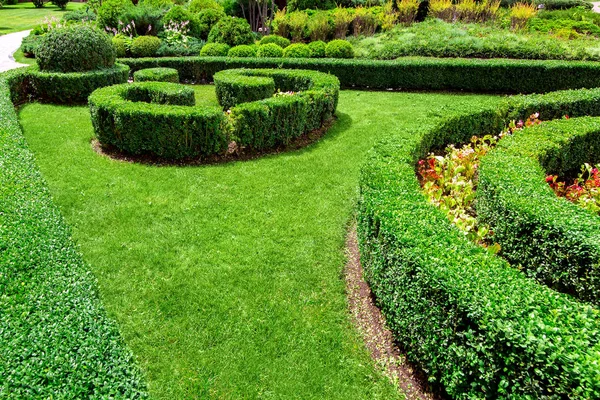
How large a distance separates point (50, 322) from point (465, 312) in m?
3.07

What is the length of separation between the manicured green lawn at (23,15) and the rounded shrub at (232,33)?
17493mm

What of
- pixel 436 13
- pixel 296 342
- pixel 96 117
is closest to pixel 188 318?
pixel 296 342

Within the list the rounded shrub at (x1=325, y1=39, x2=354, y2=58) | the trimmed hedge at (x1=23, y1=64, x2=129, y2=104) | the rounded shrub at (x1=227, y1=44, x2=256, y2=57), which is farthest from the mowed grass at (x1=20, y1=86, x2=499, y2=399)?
the rounded shrub at (x1=227, y1=44, x2=256, y2=57)

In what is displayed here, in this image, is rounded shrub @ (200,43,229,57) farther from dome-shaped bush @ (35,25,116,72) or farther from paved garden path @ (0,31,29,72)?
paved garden path @ (0,31,29,72)

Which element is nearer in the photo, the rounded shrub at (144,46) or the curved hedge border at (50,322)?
the curved hedge border at (50,322)

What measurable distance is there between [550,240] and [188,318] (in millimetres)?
3992

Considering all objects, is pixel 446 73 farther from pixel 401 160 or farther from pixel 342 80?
pixel 401 160

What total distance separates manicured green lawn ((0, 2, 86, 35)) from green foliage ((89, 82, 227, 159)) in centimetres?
2507

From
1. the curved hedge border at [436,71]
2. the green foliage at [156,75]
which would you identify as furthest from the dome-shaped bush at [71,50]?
the curved hedge border at [436,71]

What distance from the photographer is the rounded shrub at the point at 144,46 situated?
57.3 ft

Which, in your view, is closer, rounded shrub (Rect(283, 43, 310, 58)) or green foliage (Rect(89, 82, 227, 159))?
green foliage (Rect(89, 82, 227, 159))

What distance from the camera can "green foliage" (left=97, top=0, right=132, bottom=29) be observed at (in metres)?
20.2

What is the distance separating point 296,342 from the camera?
4246 mm

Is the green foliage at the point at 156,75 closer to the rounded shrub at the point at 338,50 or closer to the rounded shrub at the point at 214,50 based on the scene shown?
the rounded shrub at the point at 214,50
